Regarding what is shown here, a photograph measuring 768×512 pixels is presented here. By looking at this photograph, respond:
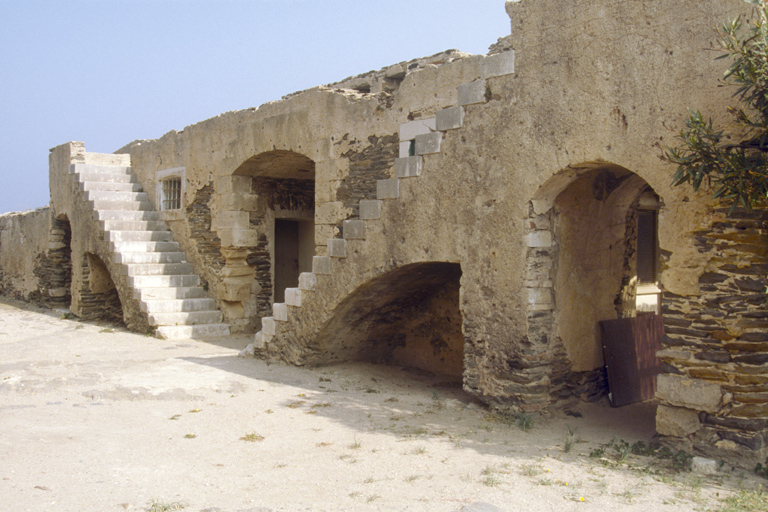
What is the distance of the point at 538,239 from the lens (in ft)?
19.4

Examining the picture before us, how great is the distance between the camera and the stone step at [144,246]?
11398mm

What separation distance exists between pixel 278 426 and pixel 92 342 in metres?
5.31

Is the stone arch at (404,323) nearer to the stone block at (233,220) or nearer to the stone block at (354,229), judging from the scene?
the stone block at (354,229)

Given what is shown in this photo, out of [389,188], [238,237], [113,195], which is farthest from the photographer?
[113,195]

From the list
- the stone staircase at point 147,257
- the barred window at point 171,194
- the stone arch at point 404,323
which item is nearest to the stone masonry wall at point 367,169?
the stone arch at point 404,323

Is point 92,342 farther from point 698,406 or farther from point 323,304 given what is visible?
point 698,406

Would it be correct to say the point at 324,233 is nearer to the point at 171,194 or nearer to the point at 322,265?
the point at 322,265

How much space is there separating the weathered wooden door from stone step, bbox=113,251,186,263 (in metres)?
7.88

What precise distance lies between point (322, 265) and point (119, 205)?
21.3 ft

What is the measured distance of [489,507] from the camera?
3969mm

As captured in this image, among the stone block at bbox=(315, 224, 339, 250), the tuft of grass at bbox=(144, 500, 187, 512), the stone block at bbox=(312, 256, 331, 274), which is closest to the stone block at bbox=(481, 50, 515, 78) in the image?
the stone block at bbox=(312, 256, 331, 274)

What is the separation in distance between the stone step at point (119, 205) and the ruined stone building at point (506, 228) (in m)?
1.35

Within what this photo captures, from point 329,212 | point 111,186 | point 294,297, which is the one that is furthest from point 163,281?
point 329,212

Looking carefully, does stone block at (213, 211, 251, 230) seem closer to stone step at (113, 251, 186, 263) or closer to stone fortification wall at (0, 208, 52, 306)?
stone step at (113, 251, 186, 263)
